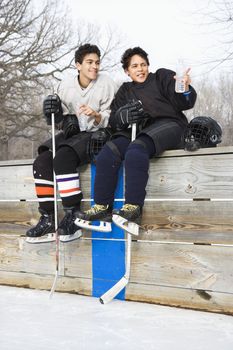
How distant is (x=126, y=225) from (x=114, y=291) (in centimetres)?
46

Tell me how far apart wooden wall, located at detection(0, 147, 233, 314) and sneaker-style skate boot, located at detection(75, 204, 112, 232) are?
7.4 inches

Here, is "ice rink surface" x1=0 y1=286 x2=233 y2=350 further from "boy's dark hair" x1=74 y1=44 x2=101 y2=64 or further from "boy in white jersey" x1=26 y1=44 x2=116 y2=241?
"boy's dark hair" x1=74 y1=44 x2=101 y2=64

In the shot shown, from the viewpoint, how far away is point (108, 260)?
2.92 meters

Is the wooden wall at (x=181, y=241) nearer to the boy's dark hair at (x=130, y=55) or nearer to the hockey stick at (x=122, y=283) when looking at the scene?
the hockey stick at (x=122, y=283)

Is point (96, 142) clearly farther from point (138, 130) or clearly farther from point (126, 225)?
point (126, 225)

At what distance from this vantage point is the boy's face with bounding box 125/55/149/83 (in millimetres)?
3021

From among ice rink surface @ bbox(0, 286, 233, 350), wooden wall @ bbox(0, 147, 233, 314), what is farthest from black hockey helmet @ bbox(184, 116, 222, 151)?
ice rink surface @ bbox(0, 286, 233, 350)

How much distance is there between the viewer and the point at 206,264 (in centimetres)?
252

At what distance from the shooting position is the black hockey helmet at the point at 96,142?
2957 mm

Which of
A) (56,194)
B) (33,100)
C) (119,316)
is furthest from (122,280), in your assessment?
(33,100)

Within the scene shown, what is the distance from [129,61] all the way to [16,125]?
17.9 meters

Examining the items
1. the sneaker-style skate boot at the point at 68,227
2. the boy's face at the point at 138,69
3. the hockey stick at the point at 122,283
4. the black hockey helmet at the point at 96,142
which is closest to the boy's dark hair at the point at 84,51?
the boy's face at the point at 138,69

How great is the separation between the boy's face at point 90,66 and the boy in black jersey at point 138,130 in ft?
0.82

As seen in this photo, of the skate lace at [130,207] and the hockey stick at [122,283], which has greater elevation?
the skate lace at [130,207]
